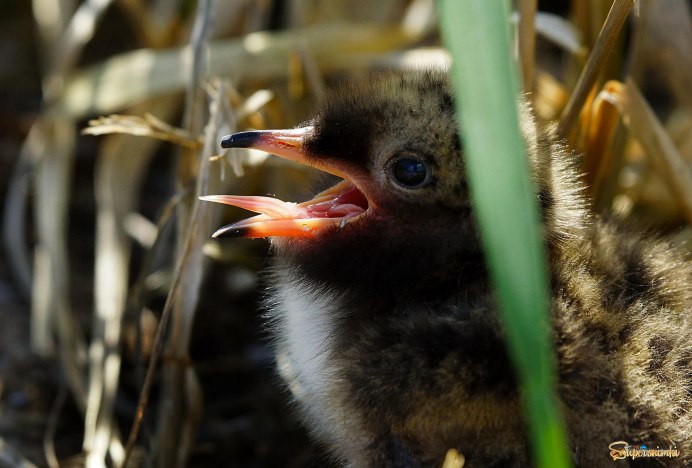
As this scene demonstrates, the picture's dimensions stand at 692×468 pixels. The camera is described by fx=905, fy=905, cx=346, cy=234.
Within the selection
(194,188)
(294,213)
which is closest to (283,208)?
(294,213)

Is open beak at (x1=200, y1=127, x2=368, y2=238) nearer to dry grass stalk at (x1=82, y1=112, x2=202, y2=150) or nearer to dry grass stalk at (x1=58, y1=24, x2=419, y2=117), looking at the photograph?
dry grass stalk at (x1=82, y1=112, x2=202, y2=150)

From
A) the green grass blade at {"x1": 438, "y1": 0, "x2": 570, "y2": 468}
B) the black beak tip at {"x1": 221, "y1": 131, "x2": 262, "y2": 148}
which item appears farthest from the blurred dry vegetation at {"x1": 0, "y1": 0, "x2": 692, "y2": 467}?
the green grass blade at {"x1": 438, "y1": 0, "x2": 570, "y2": 468}

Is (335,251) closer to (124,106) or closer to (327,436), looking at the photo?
(327,436)

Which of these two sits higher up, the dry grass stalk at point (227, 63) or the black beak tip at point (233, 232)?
the black beak tip at point (233, 232)

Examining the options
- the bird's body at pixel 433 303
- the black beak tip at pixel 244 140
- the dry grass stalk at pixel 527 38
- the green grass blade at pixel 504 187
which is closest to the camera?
the green grass blade at pixel 504 187

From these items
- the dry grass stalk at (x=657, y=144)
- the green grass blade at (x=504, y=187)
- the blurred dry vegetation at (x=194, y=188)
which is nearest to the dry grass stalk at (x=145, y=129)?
the blurred dry vegetation at (x=194, y=188)

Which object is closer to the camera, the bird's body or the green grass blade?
the green grass blade

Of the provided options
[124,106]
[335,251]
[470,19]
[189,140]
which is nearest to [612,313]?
[335,251]

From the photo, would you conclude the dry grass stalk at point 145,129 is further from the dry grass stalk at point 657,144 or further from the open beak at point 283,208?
the dry grass stalk at point 657,144
